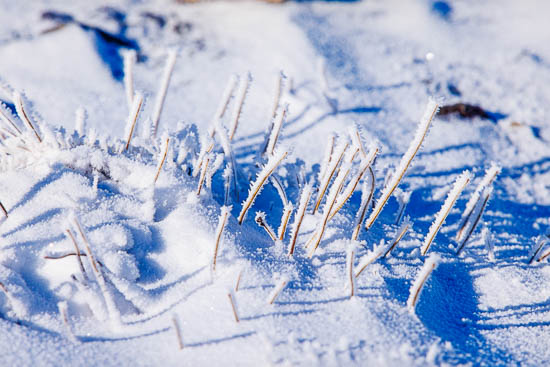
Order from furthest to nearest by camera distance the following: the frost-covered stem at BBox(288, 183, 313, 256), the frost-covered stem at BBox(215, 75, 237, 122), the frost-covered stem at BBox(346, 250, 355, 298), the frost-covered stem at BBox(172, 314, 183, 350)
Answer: the frost-covered stem at BBox(215, 75, 237, 122) → the frost-covered stem at BBox(288, 183, 313, 256) → the frost-covered stem at BBox(346, 250, 355, 298) → the frost-covered stem at BBox(172, 314, 183, 350)

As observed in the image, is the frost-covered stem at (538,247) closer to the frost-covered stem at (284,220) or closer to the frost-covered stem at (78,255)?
the frost-covered stem at (284,220)

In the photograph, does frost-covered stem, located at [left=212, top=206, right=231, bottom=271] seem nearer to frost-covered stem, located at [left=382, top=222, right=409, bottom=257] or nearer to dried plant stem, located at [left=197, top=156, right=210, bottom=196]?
dried plant stem, located at [left=197, top=156, right=210, bottom=196]

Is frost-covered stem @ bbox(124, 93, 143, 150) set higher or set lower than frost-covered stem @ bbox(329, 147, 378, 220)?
lower

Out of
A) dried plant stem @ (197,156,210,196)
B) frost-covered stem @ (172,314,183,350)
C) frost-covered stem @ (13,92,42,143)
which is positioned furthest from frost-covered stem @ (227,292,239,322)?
frost-covered stem @ (13,92,42,143)

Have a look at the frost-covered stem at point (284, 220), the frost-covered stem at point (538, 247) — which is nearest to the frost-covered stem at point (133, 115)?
the frost-covered stem at point (284, 220)

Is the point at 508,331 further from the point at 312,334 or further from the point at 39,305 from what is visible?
the point at 39,305
